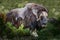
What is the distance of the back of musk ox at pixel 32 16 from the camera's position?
16.8 ft

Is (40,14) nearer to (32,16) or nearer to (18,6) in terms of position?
(32,16)

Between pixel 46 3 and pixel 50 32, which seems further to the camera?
pixel 46 3

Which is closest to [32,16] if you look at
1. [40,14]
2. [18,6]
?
[40,14]

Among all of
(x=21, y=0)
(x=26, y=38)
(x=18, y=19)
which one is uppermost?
(x=21, y=0)

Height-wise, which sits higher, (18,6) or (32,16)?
(18,6)

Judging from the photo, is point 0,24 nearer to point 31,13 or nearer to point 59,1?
point 31,13

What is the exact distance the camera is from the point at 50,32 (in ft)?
15.7

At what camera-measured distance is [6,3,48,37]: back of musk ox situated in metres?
5.13

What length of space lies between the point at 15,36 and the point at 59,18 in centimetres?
95

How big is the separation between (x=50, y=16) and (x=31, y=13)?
0.39 meters

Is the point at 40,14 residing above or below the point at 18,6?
below

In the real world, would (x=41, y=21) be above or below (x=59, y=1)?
below

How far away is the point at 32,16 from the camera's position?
514 cm

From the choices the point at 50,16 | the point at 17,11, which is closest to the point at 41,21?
the point at 50,16
